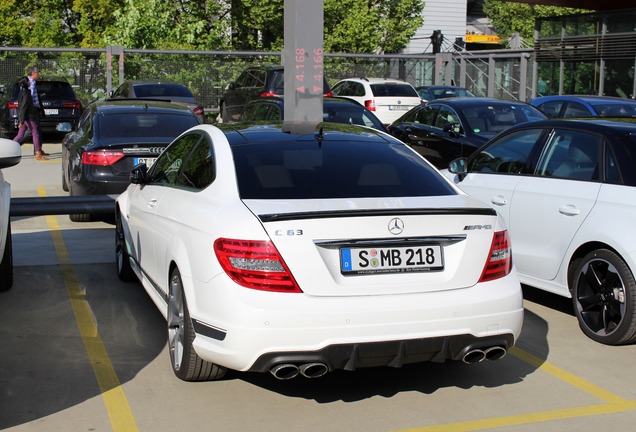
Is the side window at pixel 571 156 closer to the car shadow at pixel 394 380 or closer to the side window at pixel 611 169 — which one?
the side window at pixel 611 169

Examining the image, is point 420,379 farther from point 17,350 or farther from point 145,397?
point 17,350

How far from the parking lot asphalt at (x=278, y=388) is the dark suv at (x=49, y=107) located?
17.0m

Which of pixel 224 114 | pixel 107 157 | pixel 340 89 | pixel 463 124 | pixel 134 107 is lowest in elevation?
pixel 224 114

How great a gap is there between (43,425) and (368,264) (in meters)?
1.90

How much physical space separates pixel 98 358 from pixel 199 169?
1418 mm

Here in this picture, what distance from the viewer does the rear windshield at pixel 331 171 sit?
5.29 m

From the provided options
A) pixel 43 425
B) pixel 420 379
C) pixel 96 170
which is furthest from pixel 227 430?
pixel 96 170

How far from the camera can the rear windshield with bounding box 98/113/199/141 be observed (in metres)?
10.6

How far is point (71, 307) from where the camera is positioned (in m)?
7.41

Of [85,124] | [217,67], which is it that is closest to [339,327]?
[85,124]

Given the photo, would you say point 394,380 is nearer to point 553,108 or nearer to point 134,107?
point 134,107

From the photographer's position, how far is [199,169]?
5887mm

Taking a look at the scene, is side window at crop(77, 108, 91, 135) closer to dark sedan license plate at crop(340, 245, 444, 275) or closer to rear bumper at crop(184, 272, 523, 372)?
rear bumper at crop(184, 272, 523, 372)

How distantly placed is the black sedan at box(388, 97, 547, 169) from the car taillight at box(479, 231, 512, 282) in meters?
8.28
